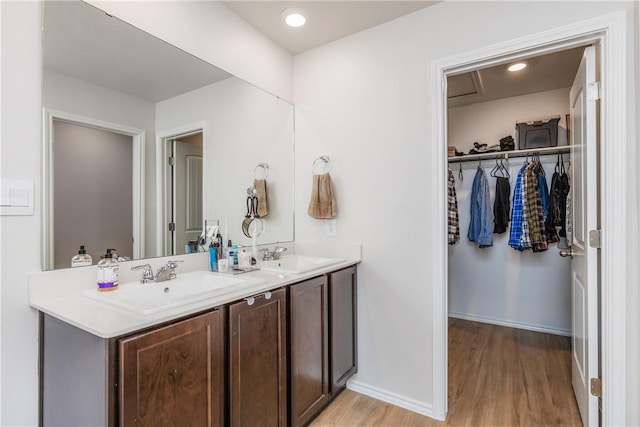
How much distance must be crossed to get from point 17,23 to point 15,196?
0.66m

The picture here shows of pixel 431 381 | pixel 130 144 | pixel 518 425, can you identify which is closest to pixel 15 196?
pixel 130 144

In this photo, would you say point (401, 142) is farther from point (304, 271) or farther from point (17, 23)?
point (17, 23)

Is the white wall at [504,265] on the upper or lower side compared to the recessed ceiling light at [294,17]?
lower

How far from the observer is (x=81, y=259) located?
1.36 m

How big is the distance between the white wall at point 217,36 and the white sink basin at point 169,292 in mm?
1257

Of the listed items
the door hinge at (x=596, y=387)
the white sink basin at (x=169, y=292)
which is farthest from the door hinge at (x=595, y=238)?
the white sink basin at (x=169, y=292)

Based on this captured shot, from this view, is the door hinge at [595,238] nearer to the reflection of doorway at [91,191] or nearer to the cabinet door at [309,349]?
the cabinet door at [309,349]

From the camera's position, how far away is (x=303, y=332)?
1.71 metres

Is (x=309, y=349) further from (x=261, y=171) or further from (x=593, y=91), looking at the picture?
(x=593, y=91)

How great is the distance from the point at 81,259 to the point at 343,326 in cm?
146

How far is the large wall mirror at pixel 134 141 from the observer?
1.32 metres

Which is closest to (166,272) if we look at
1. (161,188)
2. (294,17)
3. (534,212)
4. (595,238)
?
(161,188)

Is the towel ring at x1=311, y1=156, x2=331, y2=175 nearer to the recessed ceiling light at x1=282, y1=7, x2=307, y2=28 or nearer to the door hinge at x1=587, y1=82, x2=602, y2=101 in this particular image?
the recessed ceiling light at x1=282, y1=7, x2=307, y2=28

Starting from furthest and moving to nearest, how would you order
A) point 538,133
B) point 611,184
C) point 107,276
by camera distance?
point 538,133
point 611,184
point 107,276
